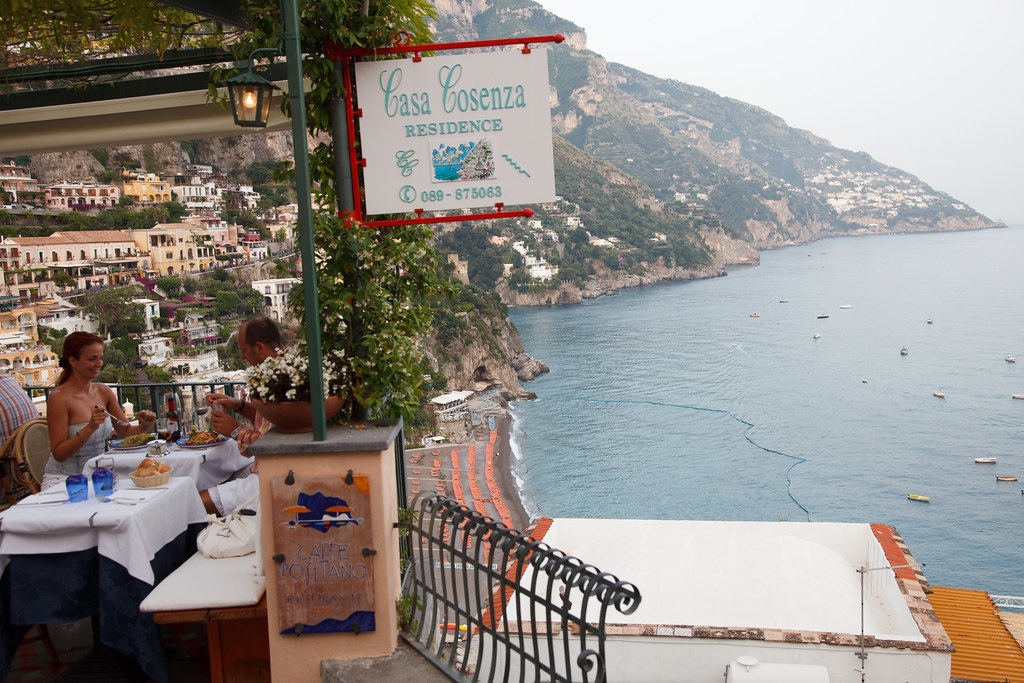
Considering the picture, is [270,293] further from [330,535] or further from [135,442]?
[330,535]

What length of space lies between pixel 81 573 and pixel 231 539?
0.57m

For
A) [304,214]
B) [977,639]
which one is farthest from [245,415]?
[977,639]

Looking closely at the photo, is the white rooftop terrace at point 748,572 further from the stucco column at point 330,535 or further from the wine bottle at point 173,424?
the stucco column at point 330,535

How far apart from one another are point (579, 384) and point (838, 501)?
26539mm

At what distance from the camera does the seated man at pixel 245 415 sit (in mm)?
3340

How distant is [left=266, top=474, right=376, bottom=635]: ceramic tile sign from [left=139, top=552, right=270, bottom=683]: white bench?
169 millimetres

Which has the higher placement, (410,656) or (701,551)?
(410,656)

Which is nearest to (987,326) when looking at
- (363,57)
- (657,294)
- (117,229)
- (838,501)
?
(657,294)

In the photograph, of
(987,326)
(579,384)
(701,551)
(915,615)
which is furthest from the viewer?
(987,326)

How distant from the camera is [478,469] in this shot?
2040 inches

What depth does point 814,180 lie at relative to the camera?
18938cm

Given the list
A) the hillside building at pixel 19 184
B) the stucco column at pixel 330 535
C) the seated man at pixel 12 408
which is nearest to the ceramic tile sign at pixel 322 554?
the stucco column at pixel 330 535

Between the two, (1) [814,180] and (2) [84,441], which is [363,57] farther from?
(1) [814,180]

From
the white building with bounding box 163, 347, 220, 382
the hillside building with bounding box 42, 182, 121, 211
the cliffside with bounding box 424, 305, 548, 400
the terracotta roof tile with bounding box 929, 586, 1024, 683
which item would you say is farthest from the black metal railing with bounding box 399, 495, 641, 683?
the hillside building with bounding box 42, 182, 121, 211
